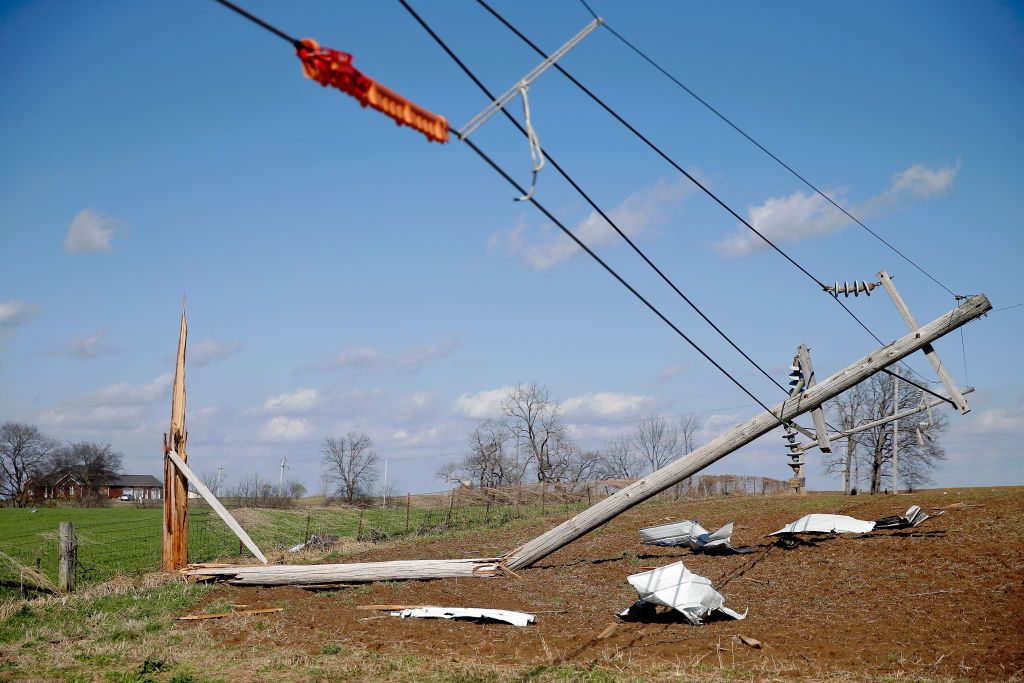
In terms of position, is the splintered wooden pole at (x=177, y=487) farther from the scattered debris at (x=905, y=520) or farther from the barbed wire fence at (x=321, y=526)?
the scattered debris at (x=905, y=520)

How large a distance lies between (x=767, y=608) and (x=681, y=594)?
1.83 m

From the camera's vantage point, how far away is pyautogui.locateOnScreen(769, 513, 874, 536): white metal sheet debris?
15820 millimetres

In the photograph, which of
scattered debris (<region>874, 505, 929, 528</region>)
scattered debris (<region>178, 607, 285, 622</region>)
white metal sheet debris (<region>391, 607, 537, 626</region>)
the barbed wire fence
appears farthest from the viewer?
the barbed wire fence

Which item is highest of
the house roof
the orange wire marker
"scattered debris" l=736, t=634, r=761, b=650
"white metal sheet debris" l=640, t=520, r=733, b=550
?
the orange wire marker

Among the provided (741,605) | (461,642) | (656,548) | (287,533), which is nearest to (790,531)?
(656,548)

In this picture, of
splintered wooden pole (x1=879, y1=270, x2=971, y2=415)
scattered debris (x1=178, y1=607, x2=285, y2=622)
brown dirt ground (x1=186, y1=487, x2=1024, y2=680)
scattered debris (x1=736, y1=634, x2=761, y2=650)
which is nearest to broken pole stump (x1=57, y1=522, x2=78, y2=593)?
brown dirt ground (x1=186, y1=487, x2=1024, y2=680)

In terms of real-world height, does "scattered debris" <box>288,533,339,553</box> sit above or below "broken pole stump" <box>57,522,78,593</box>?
below

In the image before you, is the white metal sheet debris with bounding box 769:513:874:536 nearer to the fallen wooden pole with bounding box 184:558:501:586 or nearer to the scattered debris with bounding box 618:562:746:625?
the scattered debris with bounding box 618:562:746:625

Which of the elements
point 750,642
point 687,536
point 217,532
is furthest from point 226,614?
point 217,532

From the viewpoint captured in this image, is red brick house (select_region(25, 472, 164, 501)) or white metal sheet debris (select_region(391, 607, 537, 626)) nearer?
white metal sheet debris (select_region(391, 607, 537, 626))

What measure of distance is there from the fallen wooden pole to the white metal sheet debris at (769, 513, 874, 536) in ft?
22.5

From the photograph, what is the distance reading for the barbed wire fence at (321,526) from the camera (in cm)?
2119

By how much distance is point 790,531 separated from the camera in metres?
16.3

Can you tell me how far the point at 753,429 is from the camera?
14.5 m
